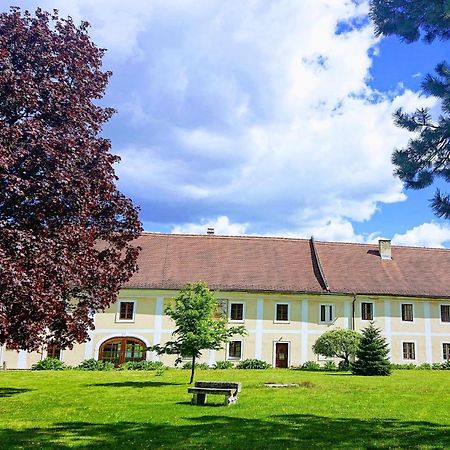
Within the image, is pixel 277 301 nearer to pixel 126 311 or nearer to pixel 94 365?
pixel 126 311

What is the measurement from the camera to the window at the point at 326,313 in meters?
34.2

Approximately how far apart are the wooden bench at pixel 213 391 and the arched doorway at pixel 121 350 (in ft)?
60.4

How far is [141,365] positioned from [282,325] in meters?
9.80

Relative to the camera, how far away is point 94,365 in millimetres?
30656

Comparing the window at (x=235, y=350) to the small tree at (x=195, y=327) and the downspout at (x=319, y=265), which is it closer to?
the downspout at (x=319, y=265)

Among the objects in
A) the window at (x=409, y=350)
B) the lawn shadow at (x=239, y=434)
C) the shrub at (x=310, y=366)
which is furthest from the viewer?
the window at (x=409, y=350)

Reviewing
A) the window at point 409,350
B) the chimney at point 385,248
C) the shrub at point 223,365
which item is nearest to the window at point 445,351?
the window at point 409,350

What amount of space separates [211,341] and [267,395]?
4699 millimetres

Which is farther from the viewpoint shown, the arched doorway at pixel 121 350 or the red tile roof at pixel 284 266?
the red tile roof at pixel 284 266

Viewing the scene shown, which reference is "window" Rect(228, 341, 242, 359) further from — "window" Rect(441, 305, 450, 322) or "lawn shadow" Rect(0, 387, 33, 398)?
"lawn shadow" Rect(0, 387, 33, 398)

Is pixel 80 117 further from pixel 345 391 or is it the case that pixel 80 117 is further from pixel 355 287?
pixel 355 287

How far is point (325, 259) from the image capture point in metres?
37.8

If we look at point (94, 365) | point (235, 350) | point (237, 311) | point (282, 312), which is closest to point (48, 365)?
point (94, 365)

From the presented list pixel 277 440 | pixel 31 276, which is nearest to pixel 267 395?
pixel 277 440
